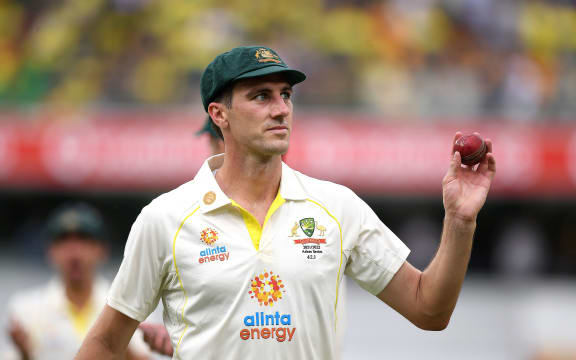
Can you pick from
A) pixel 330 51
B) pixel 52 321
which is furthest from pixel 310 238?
pixel 330 51

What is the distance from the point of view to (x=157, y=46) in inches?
595

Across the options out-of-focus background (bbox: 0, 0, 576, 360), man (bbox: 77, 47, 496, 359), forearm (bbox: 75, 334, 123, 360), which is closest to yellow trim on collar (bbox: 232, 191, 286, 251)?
man (bbox: 77, 47, 496, 359)

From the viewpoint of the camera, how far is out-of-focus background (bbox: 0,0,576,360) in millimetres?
14188

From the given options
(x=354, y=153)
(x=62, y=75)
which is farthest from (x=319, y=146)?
(x=62, y=75)

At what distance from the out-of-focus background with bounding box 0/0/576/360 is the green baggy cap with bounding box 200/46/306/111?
977 cm

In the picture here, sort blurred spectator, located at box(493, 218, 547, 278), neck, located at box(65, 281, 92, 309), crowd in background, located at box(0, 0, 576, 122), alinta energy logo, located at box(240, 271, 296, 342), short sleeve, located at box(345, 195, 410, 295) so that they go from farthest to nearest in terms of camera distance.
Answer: blurred spectator, located at box(493, 218, 547, 278) < crowd in background, located at box(0, 0, 576, 122) < neck, located at box(65, 281, 92, 309) < short sleeve, located at box(345, 195, 410, 295) < alinta energy logo, located at box(240, 271, 296, 342)

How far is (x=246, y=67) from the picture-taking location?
3432mm

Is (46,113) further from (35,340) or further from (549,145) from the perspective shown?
(35,340)

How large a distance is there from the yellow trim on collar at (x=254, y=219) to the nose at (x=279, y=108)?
0.30 meters

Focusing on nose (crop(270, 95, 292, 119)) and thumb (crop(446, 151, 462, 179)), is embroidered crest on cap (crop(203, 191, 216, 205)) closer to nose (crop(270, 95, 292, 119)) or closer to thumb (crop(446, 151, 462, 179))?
nose (crop(270, 95, 292, 119))

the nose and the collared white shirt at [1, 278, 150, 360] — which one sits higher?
the nose

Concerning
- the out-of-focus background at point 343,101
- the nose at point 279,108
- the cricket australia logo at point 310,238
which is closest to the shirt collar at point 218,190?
the cricket australia logo at point 310,238

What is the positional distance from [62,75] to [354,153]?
4.60 metres

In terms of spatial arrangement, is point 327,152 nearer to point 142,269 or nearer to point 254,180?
point 254,180
